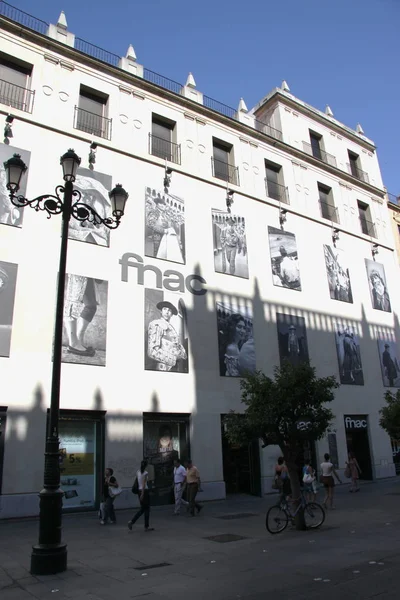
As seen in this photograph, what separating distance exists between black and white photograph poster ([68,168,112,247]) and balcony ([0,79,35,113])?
3.22 meters

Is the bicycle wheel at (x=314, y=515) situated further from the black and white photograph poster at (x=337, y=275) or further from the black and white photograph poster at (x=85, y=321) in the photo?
the black and white photograph poster at (x=337, y=275)

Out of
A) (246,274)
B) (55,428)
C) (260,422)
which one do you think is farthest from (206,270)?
(55,428)

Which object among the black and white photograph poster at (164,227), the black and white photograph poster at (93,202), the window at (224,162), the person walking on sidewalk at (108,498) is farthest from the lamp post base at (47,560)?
the window at (224,162)

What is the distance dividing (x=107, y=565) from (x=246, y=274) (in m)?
15.0

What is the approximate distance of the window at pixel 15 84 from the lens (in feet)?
58.6

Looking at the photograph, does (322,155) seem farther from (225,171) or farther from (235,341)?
(235,341)

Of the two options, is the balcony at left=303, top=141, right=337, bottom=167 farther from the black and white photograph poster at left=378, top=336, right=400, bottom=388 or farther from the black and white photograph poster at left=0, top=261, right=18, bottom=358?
the black and white photograph poster at left=0, top=261, right=18, bottom=358

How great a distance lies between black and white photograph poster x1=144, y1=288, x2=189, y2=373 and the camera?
57.9 feet

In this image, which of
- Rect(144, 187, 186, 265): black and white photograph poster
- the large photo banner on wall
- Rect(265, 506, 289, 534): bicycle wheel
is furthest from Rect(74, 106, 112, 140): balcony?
Rect(265, 506, 289, 534): bicycle wheel

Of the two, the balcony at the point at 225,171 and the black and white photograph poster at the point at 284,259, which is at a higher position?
the balcony at the point at 225,171

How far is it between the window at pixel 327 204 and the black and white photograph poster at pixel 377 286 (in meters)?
3.32

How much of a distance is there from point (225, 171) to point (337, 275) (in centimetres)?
840

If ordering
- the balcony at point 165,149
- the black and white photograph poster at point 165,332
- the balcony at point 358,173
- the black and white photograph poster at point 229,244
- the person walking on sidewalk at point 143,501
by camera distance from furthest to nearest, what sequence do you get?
the balcony at point 358,173 < the balcony at point 165,149 < the black and white photograph poster at point 229,244 < the black and white photograph poster at point 165,332 < the person walking on sidewalk at point 143,501

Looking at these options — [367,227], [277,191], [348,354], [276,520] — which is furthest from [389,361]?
[276,520]
